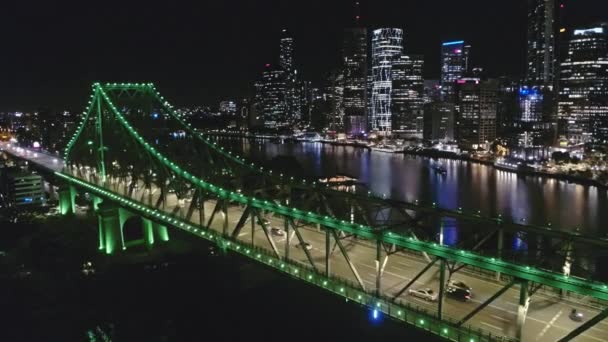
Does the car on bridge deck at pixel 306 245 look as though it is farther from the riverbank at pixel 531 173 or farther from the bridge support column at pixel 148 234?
the riverbank at pixel 531 173

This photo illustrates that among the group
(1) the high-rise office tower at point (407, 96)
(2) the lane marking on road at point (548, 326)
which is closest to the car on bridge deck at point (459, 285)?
(2) the lane marking on road at point (548, 326)

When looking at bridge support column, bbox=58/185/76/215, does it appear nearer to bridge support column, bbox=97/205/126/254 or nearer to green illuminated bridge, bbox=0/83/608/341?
green illuminated bridge, bbox=0/83/608/341

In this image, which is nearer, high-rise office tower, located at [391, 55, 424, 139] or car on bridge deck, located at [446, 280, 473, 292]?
car on bridge deck, located at [446, 280, 473, 292]

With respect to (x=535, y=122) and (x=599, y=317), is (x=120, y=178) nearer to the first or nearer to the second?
(x=599, y=317)

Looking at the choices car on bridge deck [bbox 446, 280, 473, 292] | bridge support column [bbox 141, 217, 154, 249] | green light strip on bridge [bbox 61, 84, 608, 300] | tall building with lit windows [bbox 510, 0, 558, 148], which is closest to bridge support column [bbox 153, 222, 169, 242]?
bridge support column [bbox 141, 217, 154, 249]

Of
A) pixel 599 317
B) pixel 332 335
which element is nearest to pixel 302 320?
pixel 332 335

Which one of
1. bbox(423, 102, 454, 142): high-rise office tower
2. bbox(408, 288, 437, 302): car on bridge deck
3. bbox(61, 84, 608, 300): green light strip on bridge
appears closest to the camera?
bbox(61, 84, 608, 300): green light strip on bridge
